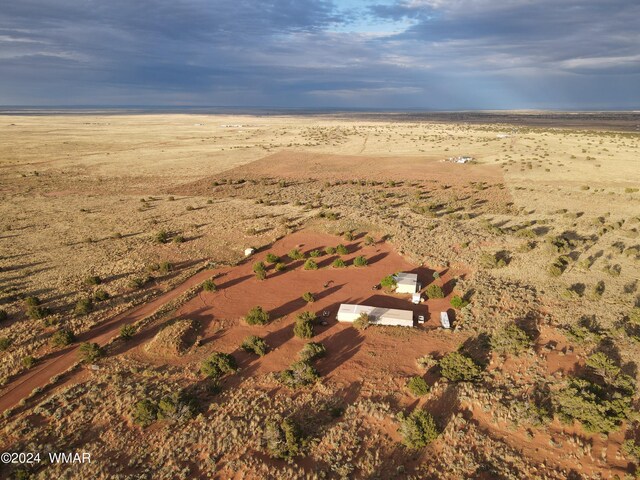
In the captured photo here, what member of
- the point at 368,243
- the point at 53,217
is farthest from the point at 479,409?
the point at 53,217

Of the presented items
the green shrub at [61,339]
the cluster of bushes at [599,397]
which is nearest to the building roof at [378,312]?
the cluster of bushes at [599,397]

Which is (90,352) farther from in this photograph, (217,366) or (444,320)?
(444,320)

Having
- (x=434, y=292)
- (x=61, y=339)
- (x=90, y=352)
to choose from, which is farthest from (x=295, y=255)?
(x=61, y=339)

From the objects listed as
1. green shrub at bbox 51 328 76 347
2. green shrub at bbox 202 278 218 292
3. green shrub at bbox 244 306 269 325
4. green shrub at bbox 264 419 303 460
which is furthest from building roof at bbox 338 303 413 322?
green shrub at bbox 51 328 76 347

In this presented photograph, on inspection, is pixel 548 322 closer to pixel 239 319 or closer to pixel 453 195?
pixel 239 319

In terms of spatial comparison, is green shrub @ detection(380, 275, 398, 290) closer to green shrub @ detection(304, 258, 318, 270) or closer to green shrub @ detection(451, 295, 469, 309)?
green shrub @ detection(451, 295, 469, 309)

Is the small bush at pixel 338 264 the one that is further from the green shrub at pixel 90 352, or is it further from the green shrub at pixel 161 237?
the green shrub at pixel 90 352

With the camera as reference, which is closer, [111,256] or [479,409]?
[479,409]
